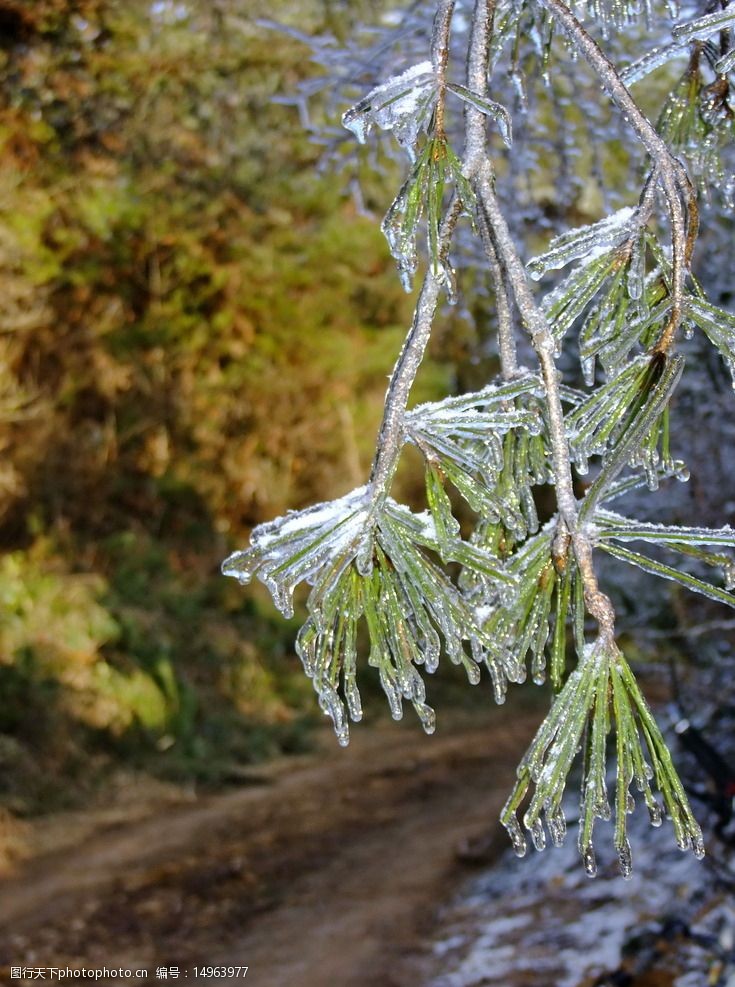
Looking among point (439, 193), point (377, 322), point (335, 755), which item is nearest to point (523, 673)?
point (439, 193)

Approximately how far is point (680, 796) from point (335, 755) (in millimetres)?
7603

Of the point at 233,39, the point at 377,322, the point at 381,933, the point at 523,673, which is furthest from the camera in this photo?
the point at 377,322

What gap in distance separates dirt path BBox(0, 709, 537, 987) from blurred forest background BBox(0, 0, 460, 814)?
80 centimetres

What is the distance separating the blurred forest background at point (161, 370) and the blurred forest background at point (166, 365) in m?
0.02

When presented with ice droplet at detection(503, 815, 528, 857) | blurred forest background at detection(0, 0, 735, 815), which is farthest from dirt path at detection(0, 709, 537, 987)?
ice droplet at detection(503, 815, 528, 857)

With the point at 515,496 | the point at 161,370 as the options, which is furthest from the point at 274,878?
the point at 161,370

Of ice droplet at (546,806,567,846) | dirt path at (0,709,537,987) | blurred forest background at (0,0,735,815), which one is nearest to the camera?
ice droplet at (546,806,567,846)

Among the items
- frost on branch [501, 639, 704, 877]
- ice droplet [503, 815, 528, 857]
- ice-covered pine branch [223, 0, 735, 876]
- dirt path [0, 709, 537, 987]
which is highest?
ice-covered pine branch [223, 0, 735, 876]

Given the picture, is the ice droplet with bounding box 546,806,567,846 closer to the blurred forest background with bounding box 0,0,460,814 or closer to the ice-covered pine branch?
the ice-covered pine branch

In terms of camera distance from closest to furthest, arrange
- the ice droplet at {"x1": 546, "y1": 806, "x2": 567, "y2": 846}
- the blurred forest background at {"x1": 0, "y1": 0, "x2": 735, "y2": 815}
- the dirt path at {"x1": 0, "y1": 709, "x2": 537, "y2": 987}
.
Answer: the ice droplet at {"x1": 546, "y1": 806, "x2": 567, "y2": 846}, the dirt path at {"x1": 0, "y1": 709, "x2": 537, "y2": 987}, the blurred forest background at {"x1": 0, "y1": 0, "x2": 735, "y2": 815}

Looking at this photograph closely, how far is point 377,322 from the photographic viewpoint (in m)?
12.6

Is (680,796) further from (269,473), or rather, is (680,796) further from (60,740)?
(269,473)

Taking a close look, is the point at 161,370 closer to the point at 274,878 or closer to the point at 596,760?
the point at 274,878

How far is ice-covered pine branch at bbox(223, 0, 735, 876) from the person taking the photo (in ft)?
3.47
